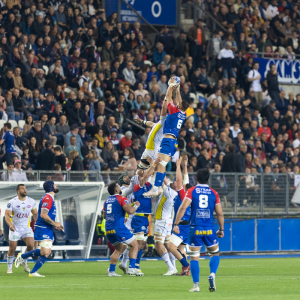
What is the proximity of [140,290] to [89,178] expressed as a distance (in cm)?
1000

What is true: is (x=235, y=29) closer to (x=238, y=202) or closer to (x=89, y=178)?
(x=238, y=202)

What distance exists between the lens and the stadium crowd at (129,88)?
21953 millimetres

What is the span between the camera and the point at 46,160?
20.6 m

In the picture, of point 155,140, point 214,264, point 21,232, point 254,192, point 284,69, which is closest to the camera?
point 214,264

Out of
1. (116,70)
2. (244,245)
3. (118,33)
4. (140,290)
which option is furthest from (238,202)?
(140,290)

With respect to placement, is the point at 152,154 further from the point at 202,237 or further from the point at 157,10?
the point at 157,10

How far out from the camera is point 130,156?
21.8m

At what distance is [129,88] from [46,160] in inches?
241

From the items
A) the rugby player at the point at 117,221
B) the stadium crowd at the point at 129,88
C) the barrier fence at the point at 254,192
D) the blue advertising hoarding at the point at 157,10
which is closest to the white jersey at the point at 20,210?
the rugby player at the point at 117,221

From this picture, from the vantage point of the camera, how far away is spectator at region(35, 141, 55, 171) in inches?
808

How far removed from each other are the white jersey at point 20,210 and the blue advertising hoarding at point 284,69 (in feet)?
57.6

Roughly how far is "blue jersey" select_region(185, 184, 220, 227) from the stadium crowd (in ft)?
30.9

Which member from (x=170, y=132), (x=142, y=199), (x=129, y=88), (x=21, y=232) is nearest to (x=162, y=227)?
(x=142, y=199)

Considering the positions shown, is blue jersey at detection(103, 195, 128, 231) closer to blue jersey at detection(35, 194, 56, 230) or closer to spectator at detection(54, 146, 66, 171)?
blue jersey at detection(35, 194, 56, 230)
